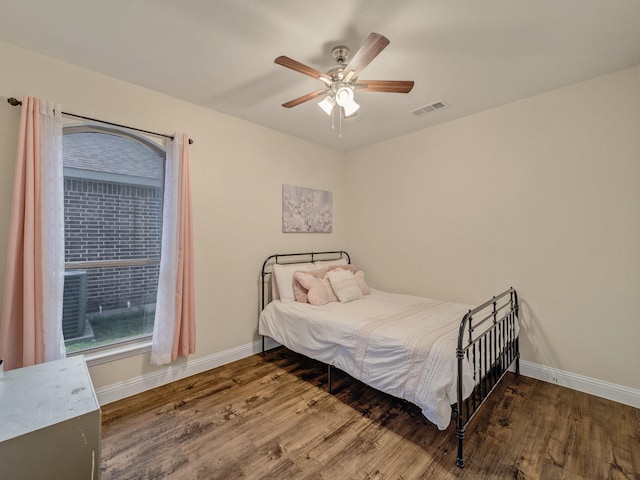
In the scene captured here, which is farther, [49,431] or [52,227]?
[52,227]

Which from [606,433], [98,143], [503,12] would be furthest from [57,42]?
[606,433]

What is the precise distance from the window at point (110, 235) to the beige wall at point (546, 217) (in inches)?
112

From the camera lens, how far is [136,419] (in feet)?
6.84

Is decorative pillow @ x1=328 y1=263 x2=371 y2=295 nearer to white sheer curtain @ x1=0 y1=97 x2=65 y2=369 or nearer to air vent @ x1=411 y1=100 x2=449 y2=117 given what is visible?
air vent @ x1=411 y1=100 x2=449 y2=117

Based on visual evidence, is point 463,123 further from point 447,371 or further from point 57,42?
point 57,42

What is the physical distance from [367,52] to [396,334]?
1.81 m

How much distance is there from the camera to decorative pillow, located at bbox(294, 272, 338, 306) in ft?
9.57

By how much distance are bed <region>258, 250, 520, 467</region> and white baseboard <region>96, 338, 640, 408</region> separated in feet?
0.83

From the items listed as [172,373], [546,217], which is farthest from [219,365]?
[546,217]

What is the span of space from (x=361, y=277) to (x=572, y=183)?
2193 millimetres

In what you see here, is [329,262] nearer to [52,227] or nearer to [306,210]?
[306,210]

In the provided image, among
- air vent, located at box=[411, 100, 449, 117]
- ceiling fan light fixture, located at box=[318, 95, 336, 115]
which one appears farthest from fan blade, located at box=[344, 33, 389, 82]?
air vent, located at box=[411, 100, 449, 117]

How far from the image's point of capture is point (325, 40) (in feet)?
6.05

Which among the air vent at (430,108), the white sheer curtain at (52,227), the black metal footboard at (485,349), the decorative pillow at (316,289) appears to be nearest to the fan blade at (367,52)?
the air vent at (430,108)
